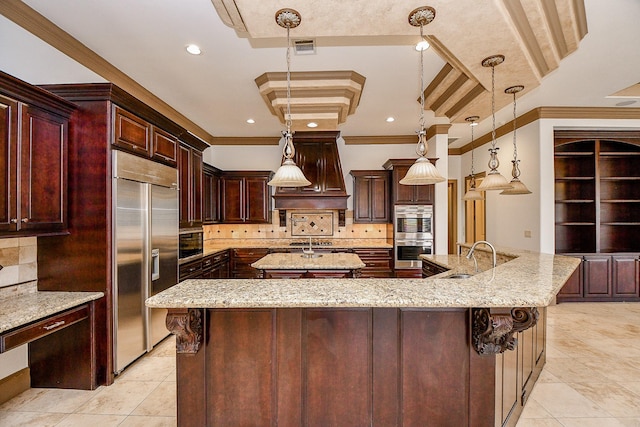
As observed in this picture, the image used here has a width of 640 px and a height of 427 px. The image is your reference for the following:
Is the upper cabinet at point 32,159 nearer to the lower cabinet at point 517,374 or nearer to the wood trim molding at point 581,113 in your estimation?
the lower cabinet at point 517,374

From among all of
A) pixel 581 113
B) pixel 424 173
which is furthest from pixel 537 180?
pixel 424 173

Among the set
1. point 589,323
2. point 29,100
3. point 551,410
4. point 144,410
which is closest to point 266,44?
point 29,100

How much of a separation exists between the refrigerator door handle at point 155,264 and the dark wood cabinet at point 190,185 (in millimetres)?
780

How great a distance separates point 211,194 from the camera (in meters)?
5.58

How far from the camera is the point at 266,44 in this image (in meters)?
2.95

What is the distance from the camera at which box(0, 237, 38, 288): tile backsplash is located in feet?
7.70

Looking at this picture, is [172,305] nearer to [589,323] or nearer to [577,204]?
[589,323]

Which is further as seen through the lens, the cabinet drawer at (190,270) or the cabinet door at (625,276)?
the cabinet door at (625,276)

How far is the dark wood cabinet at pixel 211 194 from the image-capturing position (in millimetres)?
5203

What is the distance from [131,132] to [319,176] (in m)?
3.38

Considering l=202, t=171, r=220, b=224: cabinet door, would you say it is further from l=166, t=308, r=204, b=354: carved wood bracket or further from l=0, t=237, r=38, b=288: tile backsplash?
l=166, t=308, r=204, b=354: carved wood bracket

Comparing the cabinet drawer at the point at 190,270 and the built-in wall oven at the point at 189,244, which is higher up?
the built-in wall oven at the point at 189,244

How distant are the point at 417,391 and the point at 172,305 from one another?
1372 millimetres

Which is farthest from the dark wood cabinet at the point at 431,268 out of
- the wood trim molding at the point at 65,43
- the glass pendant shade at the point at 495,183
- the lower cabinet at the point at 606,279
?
the wood trim molding at the point at 65,43
